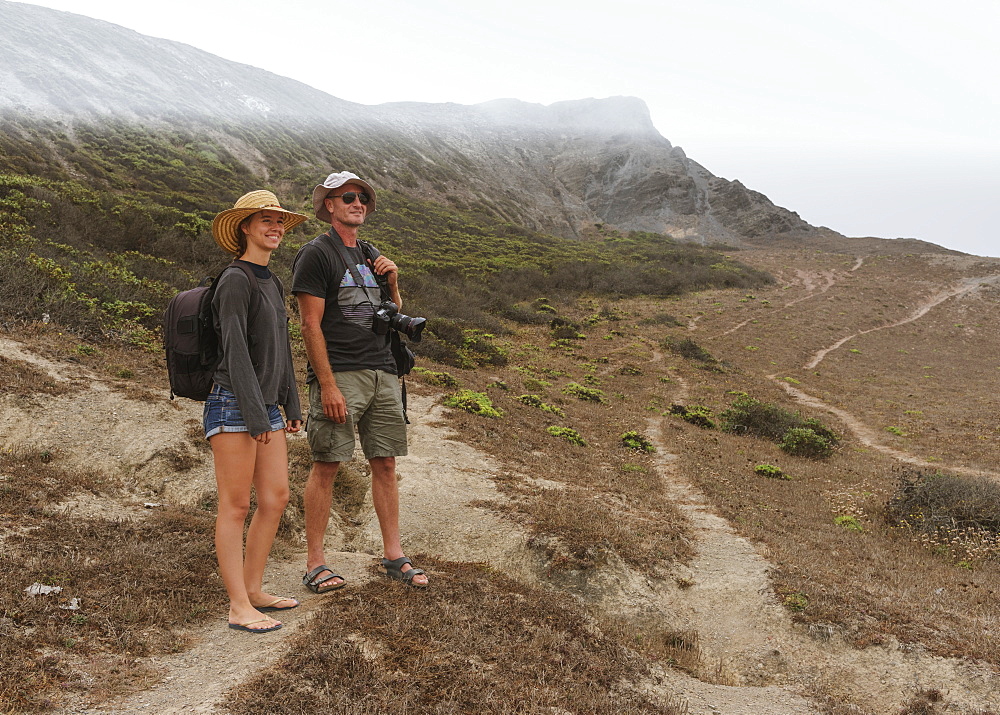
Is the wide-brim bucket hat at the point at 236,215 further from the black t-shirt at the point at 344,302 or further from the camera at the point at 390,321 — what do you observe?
the camera at the point at 390,321

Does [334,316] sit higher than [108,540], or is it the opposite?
[334,316]

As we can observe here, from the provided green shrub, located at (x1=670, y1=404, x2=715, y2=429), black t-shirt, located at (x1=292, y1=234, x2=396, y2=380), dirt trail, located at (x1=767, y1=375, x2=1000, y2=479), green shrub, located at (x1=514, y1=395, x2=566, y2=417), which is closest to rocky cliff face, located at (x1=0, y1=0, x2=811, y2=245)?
green shrub, located at (x1=514, y1=395, x2=566, y2=417)

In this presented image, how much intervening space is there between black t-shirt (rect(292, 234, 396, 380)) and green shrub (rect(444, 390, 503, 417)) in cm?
671

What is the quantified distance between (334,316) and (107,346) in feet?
24.3

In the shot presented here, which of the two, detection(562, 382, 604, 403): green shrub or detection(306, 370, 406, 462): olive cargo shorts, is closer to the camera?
detection(306, 370, 406, 462): olive cargo shorts

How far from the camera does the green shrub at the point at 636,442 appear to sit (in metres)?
11.5

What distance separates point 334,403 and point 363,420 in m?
0.41

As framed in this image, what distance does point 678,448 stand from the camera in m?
11.9

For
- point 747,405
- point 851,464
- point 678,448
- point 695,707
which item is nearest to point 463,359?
point 678,448

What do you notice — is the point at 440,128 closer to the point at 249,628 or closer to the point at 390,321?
the point at 390,321

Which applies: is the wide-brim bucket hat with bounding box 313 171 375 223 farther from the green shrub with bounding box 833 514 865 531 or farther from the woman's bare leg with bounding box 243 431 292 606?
the green shrub with bounding box 833 514 865 531

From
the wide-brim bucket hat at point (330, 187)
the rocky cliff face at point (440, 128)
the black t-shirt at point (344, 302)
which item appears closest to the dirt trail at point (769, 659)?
the black t-shirt at point (344, 302)

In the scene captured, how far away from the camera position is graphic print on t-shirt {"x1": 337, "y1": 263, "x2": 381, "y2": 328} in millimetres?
3922

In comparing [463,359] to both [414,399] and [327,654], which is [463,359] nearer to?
[414,399]
